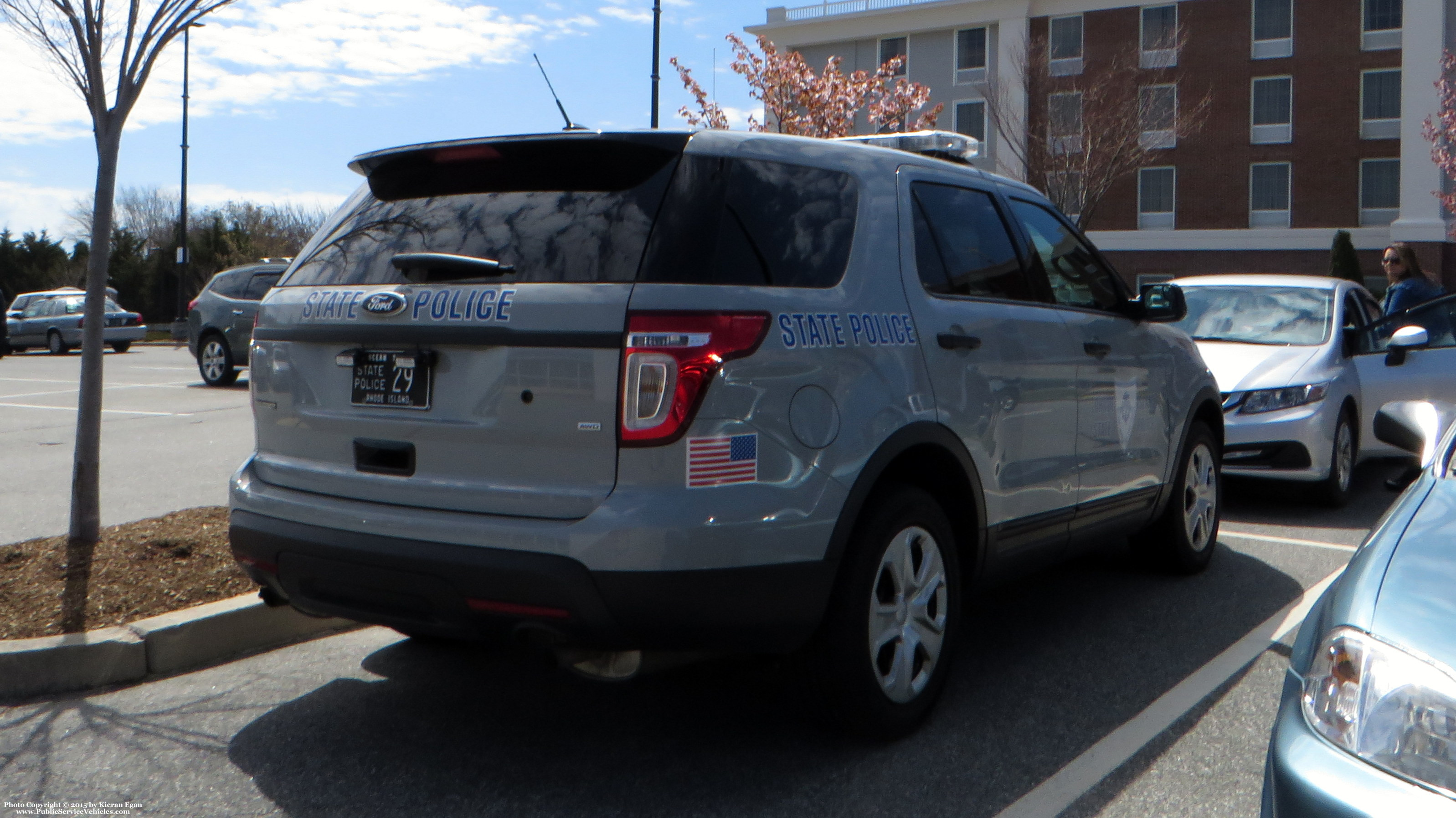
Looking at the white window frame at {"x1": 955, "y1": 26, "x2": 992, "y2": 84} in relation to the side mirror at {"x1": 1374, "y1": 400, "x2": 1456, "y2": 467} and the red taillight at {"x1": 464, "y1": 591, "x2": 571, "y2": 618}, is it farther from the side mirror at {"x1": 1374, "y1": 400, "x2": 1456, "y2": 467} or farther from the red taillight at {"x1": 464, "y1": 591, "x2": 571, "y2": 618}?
the red taillight at {"x1": 464, "y1": 591, "x2": 571, "y2": 618}

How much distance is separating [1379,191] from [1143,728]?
42.5m

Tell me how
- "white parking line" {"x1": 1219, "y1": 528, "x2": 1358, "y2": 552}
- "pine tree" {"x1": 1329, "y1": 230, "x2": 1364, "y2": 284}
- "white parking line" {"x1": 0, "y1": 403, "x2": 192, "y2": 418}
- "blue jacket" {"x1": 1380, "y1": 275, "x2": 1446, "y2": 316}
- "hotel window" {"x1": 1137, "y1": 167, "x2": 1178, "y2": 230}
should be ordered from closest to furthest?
"white parking line" {"x1": 1219, "y1": 528, "x2": 1358, "y2": 552}
"blue jacket" {"x1": 1380, "y1": 275, "x2": 1446, "y2": 316}
"white parking line" {"x1": 0, "y1": 403, "x2": 192, "y2": 418}
"pine tree" {"x1": 1329, "y1": 230, "x2": 1364, "y2": 284}
"hotel window" {"x1": 1137, "y1": 167, "x2": 1178, "y2": 230}

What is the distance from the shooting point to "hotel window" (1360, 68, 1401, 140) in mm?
40312

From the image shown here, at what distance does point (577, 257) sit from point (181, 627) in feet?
7.61

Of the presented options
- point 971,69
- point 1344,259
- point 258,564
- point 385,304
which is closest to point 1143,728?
point 385,304

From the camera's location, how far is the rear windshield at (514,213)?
3.33m

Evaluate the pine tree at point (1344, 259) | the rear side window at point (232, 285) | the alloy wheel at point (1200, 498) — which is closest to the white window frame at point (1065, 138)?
the pine tree at point (1344, 259)

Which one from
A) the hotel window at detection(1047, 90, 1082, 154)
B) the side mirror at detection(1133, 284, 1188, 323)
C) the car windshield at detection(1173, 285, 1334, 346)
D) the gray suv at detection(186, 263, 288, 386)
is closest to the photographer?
the side mirror at detection(1133, 284, 1188, 323)

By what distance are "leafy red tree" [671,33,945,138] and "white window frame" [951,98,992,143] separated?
42.6ft

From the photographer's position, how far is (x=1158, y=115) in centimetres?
3950

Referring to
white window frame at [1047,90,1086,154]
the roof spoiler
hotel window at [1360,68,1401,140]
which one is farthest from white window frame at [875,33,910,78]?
the roof spoiler

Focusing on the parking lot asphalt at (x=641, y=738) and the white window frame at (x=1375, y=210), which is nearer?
the parking lot asphalt at (x=641, y=738)

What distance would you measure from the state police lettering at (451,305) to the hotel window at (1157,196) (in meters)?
43.0

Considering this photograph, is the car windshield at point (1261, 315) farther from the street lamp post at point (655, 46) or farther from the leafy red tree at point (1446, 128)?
the leafy red tree at point (1446, 128)
